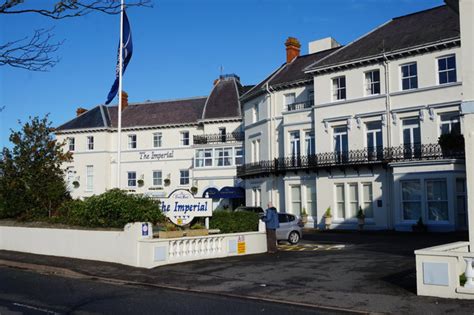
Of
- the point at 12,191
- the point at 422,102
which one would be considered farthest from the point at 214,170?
the point at 12,191

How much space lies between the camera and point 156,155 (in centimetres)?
5084

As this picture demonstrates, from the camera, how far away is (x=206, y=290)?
11.7m

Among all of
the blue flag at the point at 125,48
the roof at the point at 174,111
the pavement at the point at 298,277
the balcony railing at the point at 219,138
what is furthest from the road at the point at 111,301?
the roof at the point at 174,111

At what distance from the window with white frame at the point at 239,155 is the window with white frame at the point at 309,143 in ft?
34.7

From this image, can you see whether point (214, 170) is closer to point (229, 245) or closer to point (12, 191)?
point (12, 191)

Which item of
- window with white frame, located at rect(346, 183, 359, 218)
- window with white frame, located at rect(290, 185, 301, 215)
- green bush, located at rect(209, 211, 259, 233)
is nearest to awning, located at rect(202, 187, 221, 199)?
window with white frame, located at rect(290, 185, 301, 215)

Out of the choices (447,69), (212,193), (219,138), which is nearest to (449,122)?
(447,69)

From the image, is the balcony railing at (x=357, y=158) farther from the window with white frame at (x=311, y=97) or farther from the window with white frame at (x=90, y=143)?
the window with white frame at (x=90, y=143)

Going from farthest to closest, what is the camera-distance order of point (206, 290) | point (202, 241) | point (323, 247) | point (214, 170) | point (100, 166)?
1. point (100, 166)
2. point (214, 170)
3. point (323, 247)
4. point (202, 241)
5. point (206, 290)

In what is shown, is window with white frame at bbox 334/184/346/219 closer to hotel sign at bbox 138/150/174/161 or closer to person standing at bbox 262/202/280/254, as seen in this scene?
person standing at bbox 262/202/280/254

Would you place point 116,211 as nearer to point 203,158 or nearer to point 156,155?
point 203,158

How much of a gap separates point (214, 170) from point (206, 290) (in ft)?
114

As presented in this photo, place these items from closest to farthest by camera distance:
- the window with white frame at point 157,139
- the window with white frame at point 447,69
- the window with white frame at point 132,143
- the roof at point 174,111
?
1. the window with white frame at point 447,69
2. the roof at point 174,111
3. the window with white frame at point 157,139
4. the window with white frame at point 132,143

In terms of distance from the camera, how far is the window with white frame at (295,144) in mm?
36312
